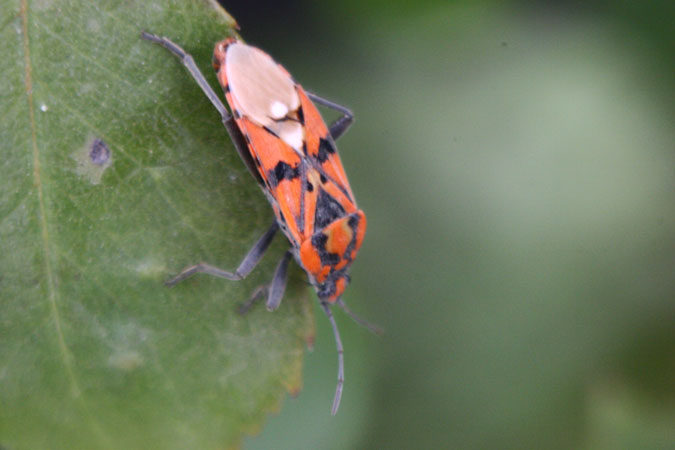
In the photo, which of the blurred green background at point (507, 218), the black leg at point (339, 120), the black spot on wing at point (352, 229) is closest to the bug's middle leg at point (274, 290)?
the black spot on wing at point (352, 229)

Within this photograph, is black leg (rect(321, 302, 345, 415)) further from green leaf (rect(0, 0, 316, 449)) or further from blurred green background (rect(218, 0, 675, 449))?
green leaf (rect(0, 0, 316, 449))

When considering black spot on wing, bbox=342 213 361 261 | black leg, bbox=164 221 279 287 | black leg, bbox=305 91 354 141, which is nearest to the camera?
black leg, bbox=164 221 279 287

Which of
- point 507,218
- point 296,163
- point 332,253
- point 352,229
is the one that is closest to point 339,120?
point 296,163

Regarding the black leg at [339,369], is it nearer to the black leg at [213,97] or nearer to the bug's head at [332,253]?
the bug's head at [332,253]

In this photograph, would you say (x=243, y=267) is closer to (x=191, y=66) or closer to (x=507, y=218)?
(x=191, y=66)

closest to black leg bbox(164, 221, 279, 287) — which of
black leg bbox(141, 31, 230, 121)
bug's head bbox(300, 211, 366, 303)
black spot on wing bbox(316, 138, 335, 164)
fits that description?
bug's head bbox(300, 211, 366, 303)

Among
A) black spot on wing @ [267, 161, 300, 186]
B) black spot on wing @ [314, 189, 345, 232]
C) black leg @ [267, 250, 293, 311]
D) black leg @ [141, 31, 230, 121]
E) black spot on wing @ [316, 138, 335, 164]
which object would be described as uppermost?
black leg @ [141, 31, 230, 121]
